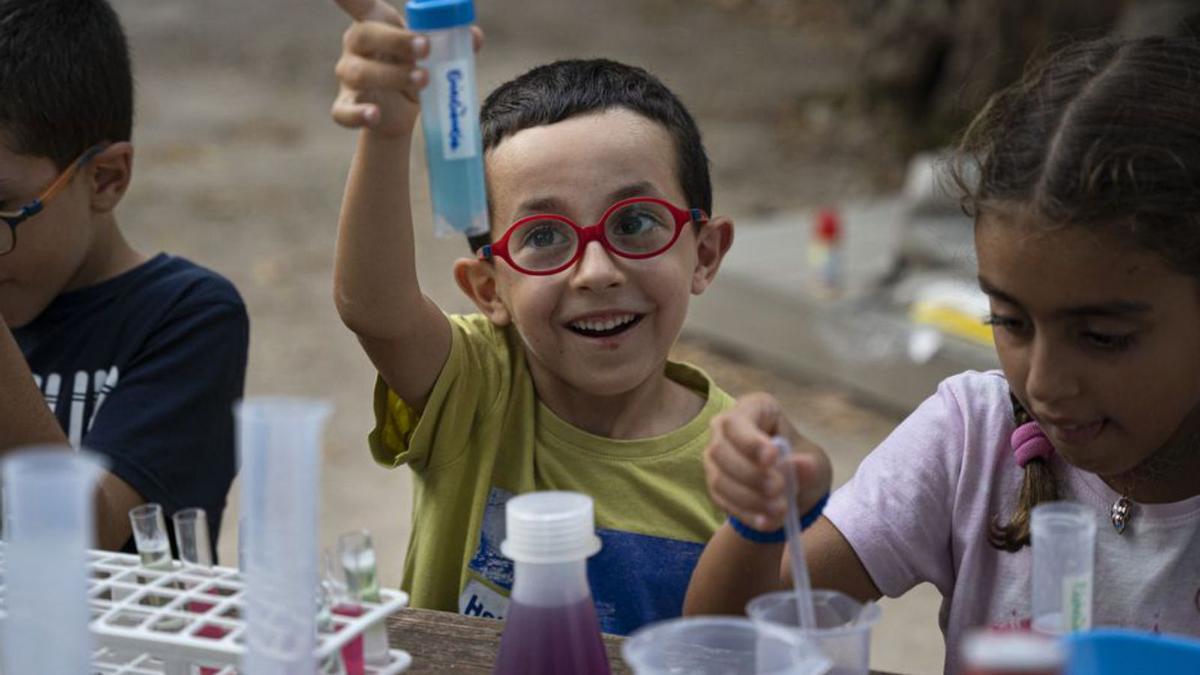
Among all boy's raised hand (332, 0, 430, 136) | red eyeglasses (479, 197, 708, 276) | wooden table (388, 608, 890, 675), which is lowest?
wooden table (388, 608, 890, 675)

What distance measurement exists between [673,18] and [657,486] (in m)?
9.86

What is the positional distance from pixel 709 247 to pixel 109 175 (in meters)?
0.94

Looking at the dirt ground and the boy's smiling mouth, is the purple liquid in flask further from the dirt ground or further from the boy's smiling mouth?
the dirt ground

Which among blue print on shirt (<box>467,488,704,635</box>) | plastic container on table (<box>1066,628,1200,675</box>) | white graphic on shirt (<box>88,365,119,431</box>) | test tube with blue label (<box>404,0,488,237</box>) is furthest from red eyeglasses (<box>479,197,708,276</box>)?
plastic container on table (<box>1066,628,1200,675</box>)

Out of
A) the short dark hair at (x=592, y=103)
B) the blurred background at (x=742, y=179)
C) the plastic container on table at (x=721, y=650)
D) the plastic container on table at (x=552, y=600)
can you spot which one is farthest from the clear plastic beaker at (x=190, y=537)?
the blurred background at (x=742, y=179)

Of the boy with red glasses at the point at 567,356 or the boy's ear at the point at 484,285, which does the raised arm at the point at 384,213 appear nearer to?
the boy with red glasses at the point at 567,356

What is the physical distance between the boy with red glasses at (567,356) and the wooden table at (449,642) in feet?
1.06

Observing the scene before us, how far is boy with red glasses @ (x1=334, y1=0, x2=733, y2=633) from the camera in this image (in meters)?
1.98

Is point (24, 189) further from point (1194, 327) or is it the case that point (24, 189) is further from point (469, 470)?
point (1194, 327)

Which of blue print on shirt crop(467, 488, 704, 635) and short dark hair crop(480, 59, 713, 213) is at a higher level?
short dark hair crop(480, 59, 713, 213)

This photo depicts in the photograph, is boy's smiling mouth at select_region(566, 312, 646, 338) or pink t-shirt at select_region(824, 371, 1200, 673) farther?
boy's smiling mouth at select_region(566, 312, 646, 338)

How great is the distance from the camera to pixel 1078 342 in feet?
5.12

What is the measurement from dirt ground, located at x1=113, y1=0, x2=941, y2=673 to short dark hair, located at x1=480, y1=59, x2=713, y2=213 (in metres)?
2.04

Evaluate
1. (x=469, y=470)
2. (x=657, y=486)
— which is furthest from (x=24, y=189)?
(x=657, y=486)
